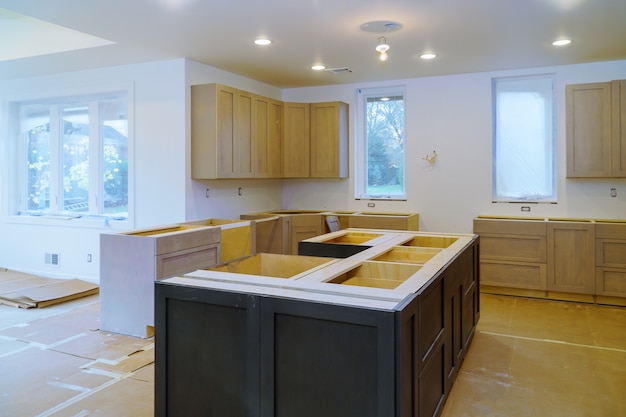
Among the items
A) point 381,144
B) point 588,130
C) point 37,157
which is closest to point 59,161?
point 37,157

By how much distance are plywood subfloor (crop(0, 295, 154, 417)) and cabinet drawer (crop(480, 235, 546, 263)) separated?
368 cm

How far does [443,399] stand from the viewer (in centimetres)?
259

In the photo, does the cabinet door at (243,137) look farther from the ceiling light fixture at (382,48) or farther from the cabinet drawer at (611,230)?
the cabinet drawer at (611,230)

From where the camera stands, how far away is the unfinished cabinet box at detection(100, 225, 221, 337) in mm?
3861

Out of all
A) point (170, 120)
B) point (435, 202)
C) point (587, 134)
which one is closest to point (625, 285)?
point (587, 134)

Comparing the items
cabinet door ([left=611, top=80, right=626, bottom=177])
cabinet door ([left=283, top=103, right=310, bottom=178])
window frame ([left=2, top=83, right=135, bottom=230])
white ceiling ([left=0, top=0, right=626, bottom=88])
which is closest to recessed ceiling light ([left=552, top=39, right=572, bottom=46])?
white ceiling ([left=0, top=0, right=626, bottom=88])

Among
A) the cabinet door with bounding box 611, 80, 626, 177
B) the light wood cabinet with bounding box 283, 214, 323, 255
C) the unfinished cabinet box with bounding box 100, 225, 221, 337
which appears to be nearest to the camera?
the unfinished cabinet box with bounding box 100, 225, 221, 337

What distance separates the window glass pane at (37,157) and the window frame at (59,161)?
3.3 inches

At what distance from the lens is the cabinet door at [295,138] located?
6336 millimetres

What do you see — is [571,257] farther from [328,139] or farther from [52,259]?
[52,259]

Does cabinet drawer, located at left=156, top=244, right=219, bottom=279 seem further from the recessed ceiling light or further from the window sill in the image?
the recessed ceiling light

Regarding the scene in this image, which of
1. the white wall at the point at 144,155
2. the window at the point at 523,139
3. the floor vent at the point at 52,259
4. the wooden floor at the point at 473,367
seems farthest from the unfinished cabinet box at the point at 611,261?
the floor vent at the point at 52,259

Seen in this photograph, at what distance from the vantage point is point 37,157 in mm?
6363

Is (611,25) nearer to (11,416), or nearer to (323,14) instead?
(323,14)
